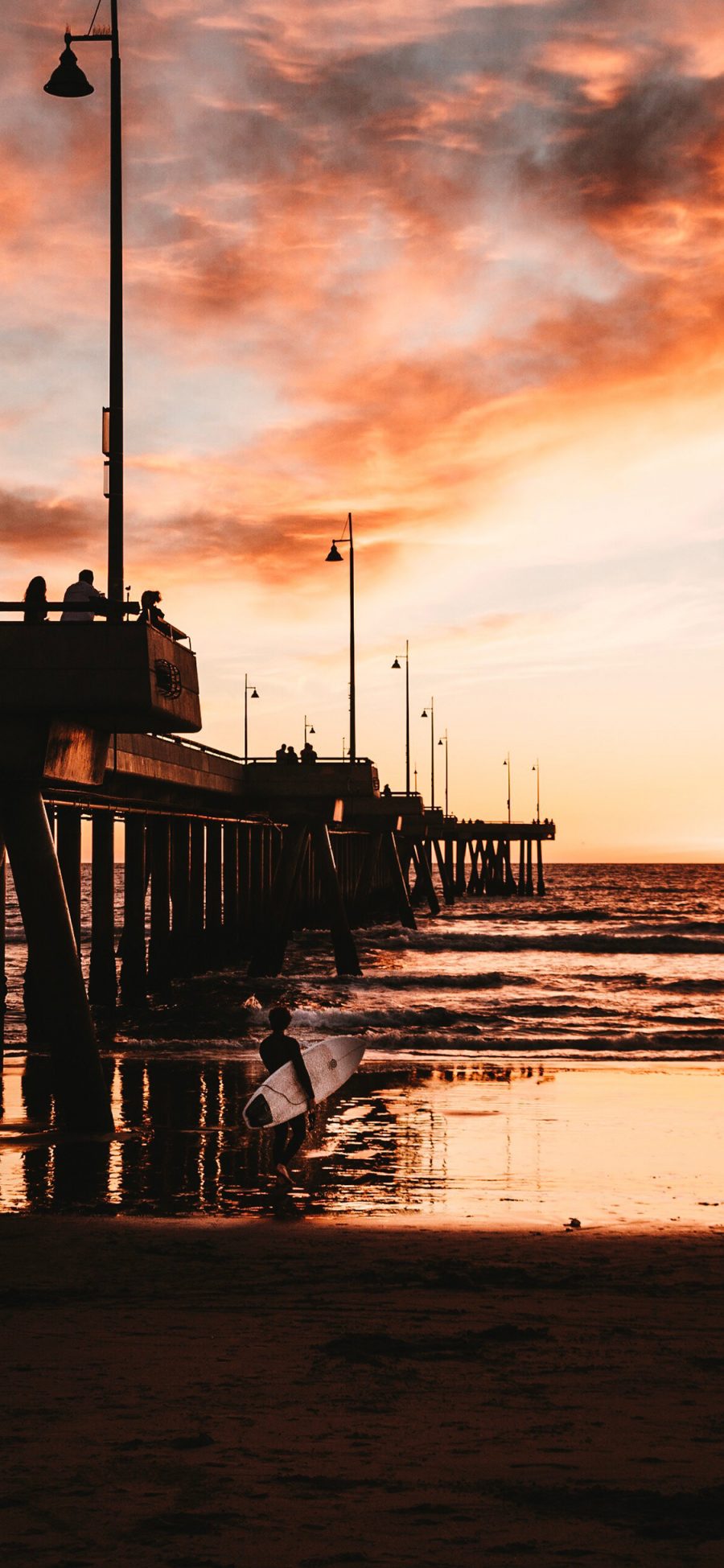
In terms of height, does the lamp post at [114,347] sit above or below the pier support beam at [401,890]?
above

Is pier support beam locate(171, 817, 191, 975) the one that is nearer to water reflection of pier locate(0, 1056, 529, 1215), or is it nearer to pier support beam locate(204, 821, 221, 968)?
pier support beam locate(204, 821, 221, 968)

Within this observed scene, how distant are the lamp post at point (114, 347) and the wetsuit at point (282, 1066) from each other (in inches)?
184

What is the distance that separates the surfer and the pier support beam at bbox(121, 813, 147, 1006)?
1668 centimetres

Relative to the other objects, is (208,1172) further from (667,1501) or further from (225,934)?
(225,934)

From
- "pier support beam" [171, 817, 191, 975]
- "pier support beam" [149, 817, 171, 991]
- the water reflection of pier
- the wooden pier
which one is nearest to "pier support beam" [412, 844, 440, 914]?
the wooden pier

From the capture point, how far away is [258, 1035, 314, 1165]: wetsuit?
1362cm

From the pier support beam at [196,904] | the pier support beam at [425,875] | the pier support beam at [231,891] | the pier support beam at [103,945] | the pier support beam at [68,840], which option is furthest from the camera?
the pier support beam at [425,875]

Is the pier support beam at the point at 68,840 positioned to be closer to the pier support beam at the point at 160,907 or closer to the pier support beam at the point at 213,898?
the pier support beam at the point at 160,907

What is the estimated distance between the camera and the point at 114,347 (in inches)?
610

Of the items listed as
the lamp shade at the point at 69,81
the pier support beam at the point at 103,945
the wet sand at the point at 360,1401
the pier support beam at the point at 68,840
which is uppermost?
the lamp shade at the point at 69,81

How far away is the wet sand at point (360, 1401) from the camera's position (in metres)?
5.41

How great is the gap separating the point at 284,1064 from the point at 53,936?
2.75 meters

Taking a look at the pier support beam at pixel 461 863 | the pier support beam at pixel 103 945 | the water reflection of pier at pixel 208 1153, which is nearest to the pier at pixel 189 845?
the pier support beam at pixel 103 945

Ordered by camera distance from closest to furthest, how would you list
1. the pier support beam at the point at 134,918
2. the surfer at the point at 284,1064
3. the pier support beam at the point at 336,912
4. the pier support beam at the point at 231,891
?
the surfer at the point at 284,1064
the pier support beam at the point at 134,918
the pier support beam at the point at 336,912
the pier support beam at the point at 231,891
